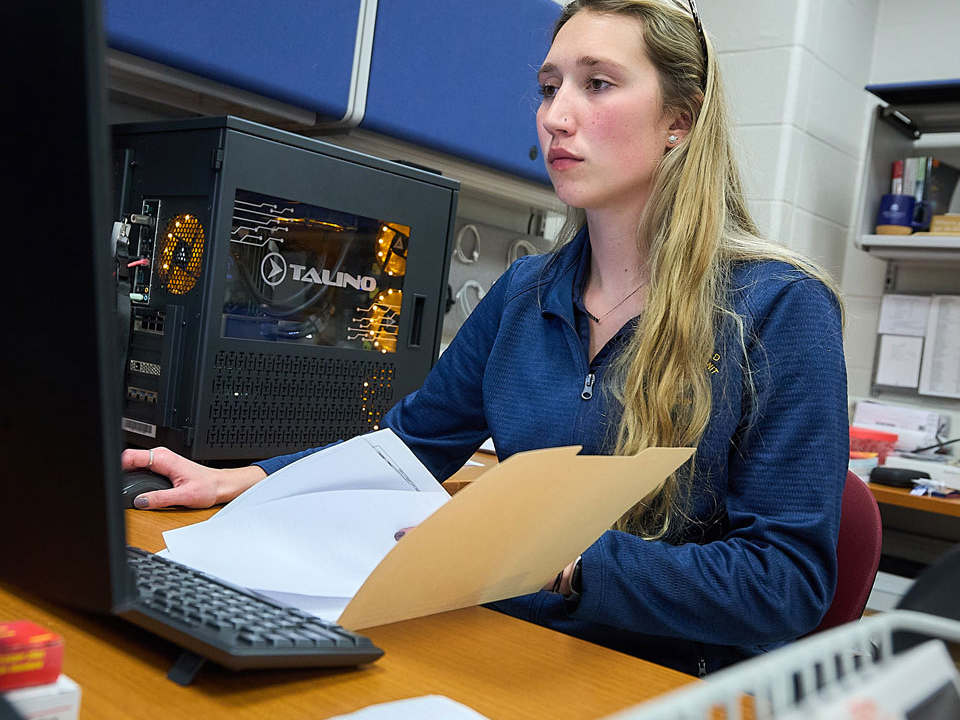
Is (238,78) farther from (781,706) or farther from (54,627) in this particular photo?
(781,706)

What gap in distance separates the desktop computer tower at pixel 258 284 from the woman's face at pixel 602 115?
0.40m

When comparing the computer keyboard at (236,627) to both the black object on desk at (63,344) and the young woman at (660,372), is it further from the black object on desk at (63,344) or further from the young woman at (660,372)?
the young woman at (660,372)

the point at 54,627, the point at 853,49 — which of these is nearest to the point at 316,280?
the point at 54,627

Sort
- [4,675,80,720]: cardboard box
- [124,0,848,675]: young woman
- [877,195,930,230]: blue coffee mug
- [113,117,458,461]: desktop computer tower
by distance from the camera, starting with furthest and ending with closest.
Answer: [877,195,930,230]: blue coffee mug < [113,117,458,461]: desktop computer tower < [124,0,848,675]: young woman < [4,675,80,720]: cardboard box

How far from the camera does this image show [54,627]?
0.59m

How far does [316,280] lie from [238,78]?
32cm

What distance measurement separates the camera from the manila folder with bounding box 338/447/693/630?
0.57 metres

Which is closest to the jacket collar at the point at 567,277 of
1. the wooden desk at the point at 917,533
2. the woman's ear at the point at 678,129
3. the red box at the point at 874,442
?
the woman's ear at the point at 678,129

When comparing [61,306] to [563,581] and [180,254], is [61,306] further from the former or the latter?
[180,254]

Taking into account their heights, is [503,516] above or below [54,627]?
above

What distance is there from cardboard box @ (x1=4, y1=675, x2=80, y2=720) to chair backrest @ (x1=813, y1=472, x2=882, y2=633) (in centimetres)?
80

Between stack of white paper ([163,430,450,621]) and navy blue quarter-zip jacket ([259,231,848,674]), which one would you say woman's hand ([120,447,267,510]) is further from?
stack of white paper ([163,430,450,621])

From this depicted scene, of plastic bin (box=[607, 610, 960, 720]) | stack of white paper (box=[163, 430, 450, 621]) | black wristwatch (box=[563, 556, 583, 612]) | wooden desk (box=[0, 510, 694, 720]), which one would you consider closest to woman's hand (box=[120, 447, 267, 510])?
stack of white paper (box=[163, 430, 450, 621])

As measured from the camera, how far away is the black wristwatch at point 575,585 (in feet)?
2.52
